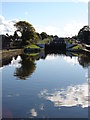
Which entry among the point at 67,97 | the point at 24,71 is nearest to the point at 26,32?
the point at 24,71

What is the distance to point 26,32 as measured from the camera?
7525cm

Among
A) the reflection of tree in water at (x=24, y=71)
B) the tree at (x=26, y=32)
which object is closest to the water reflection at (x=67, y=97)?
the reflection of tree in water at (x=24, y=71)

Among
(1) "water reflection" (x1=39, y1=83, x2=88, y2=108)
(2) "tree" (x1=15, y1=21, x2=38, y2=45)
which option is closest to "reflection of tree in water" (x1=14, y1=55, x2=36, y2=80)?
(1) "water reflection" (x1=39, y1=83, x2=88, y2=108)

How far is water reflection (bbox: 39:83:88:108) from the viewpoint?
11.5m

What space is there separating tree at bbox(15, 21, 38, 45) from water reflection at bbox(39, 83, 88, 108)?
194 feet

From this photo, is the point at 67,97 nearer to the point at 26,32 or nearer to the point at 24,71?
the point at 24,71

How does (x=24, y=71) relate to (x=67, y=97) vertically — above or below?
above

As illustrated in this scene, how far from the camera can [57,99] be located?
41.2ft

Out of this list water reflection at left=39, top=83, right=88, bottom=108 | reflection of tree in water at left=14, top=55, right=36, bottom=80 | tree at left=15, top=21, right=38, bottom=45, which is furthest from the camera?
tree at left=15, top=21, right=38, bottom=45

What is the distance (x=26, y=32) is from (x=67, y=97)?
63.5 m

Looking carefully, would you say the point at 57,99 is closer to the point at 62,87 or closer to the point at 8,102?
the point at 8,102

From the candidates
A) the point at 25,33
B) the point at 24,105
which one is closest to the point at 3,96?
the point at 24,105

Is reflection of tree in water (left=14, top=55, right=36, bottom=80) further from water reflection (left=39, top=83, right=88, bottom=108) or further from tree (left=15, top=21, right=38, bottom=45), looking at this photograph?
tree (left=15, top=21, right=38, bottom=45)

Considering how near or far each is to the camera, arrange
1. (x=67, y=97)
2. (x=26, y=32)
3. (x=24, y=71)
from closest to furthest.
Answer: (x=67, y=97) < (x=24, y=71) < (x=26, y=32)
